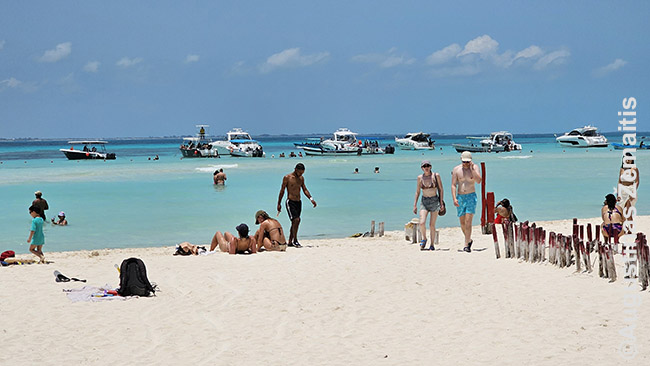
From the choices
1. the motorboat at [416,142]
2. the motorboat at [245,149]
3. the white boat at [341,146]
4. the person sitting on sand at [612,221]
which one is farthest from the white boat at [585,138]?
the person sitting on sand at [612,221]

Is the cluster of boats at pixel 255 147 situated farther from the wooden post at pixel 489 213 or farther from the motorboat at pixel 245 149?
the wooden post at pixel 489 213

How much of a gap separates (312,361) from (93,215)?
1705 cm

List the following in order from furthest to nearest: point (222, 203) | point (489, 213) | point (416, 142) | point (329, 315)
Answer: point (416, 142) → point (222, 203) → point (489, 213) → point (329, 315)

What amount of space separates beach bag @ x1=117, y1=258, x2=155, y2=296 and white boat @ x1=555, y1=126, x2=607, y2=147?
84.3 meters

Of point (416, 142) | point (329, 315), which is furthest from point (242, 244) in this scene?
point (416, 142)

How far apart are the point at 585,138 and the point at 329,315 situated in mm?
86018

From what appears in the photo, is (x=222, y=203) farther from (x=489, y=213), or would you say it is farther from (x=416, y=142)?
(x=416, y=142)

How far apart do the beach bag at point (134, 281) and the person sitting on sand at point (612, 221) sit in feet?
22.4

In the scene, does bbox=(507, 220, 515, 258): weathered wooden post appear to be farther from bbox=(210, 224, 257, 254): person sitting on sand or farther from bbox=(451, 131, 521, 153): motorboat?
bbox=(451, 131, 521, 153): motorboat

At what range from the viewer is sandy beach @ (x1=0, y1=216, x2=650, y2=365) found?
6.51m

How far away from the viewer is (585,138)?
8706 cm

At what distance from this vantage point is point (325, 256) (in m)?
11.7

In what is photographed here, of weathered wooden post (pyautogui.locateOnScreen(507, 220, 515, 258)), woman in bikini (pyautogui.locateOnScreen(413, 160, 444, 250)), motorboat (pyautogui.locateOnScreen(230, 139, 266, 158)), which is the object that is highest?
motorboat (pyautogui.locateOnScreen(230, 139, 266, 158))

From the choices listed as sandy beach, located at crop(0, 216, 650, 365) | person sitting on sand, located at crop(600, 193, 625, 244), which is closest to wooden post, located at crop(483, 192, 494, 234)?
sandy beach, located at crop(0, 216, 650, 365)
